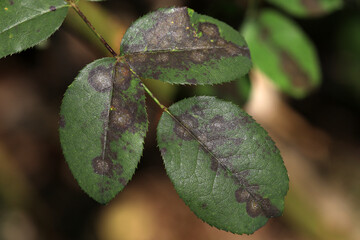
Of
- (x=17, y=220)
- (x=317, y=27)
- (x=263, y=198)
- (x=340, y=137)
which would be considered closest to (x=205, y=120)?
(x=263, y=198)

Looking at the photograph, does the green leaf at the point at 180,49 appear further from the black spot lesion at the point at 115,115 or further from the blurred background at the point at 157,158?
the blurred background at the point at 157,158

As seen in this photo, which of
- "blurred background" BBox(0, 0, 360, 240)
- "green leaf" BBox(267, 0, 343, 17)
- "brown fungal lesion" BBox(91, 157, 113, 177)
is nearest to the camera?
"brown fungal lesion" BBox(91, 157, 113, 177)

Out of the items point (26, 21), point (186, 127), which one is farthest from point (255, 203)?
point (26, 21)

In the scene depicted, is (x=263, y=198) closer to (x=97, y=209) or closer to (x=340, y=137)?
(x=97, y=209)

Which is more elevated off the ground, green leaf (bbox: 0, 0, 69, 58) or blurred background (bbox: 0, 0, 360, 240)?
green leaf (bbox: 0, 0, 69, 58)

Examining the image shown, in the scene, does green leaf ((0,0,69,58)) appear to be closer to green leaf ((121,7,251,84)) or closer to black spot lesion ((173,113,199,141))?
green leaf ((121,7,251,84))

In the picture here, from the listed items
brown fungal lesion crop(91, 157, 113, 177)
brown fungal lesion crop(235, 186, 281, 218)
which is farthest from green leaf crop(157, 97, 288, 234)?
→ brown fungal lesion crop(91, 157, 113, 177)

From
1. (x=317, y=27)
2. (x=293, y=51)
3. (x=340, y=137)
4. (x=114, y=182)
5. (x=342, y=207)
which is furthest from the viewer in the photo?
(x=340, y=137)
